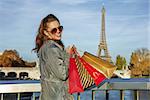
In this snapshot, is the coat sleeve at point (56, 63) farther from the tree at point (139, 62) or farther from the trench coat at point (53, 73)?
the tree at point (139, 62)

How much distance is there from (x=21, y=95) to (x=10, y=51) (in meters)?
53.2

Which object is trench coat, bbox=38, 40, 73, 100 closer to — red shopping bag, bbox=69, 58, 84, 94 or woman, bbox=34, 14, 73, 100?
woman, bbox=34, 14, 73, 100

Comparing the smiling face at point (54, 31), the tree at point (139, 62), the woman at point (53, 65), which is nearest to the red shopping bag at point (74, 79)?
the woman at point (53, 65)

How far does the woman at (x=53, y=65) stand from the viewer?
1927 millimetres

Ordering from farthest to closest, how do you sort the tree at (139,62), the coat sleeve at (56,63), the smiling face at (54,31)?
the tree at (139,62) < the smiling face at (54,31) < the coat sleeve at (56,63)

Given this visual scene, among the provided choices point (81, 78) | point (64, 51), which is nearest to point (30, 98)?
point (81, 78)

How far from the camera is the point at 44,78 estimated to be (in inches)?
77.5

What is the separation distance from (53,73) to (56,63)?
66 mm

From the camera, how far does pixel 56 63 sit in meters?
1.93

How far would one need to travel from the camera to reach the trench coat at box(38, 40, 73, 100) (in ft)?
6.31

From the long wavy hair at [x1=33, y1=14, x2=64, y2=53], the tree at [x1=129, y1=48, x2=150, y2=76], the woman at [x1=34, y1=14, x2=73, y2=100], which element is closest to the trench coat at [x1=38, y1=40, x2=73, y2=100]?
the woman at [x1=34, y1=14, x2=73, y2=100]

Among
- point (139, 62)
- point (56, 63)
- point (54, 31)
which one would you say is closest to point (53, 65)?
point (56, 63)

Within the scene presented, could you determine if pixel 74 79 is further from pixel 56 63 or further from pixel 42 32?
pixel 42 32

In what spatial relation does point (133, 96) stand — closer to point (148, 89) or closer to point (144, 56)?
point (148, 89)
